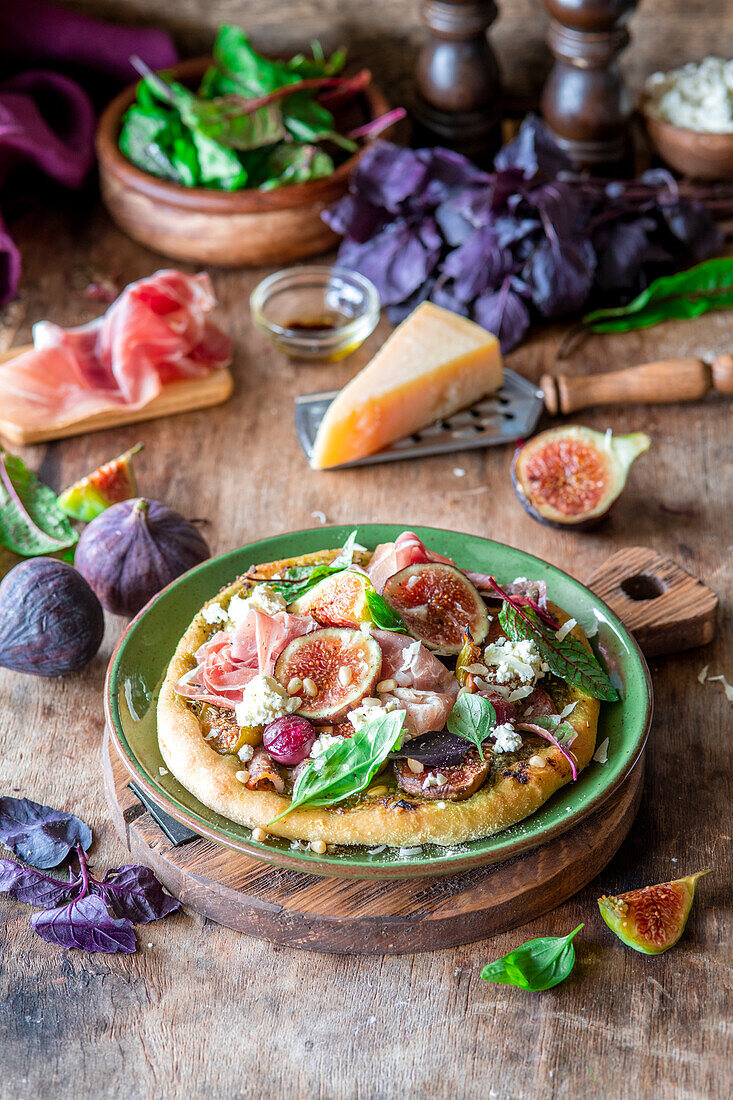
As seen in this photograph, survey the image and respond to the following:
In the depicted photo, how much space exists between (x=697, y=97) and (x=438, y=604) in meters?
3.39

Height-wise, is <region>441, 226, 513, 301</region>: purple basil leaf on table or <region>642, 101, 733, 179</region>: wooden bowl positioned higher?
<region>642, 101, 733, 179</region>: wooden bowl

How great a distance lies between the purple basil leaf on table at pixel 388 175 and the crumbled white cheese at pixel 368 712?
2608 mm

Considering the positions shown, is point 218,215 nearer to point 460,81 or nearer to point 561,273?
point 460,81

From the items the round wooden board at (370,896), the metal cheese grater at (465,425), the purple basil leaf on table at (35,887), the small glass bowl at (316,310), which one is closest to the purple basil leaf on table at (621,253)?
the metal cheese grater at (465,425)

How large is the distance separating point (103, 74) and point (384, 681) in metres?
3.96

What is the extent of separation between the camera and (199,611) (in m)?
2.59

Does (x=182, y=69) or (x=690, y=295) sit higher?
(x=182, y=69)

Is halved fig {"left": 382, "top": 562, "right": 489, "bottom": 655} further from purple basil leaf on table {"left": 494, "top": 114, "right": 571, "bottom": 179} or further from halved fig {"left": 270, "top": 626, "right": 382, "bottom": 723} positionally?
purple basil leaf on table {"left": 494, "top": 114, "right": 571, "bottom": 179}

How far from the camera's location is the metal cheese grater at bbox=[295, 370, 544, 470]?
11.7 feet

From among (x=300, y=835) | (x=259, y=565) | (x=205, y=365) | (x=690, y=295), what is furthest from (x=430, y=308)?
(x=300, y=835)

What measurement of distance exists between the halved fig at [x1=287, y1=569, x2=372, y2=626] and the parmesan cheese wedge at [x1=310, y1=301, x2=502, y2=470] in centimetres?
116

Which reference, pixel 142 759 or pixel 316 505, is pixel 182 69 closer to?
pixel 316 505

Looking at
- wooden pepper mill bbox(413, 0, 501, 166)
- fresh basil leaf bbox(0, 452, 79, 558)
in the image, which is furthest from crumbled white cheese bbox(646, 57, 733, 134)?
fresh basil leaf bbox(0, 452, 79, 558)

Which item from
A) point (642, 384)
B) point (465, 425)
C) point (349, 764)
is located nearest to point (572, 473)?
point (465, 425)
